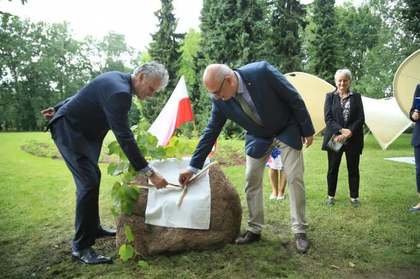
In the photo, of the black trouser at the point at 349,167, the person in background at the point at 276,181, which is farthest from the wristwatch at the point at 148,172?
the black trouser at the point at 349,167

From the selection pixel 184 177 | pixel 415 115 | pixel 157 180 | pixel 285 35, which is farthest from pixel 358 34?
pixel 157 180

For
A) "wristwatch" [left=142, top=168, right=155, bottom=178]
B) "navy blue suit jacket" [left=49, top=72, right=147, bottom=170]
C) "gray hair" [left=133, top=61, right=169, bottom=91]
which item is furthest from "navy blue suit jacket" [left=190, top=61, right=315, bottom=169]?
"navy blue suit jacket" [left=49, top=72, right=147, bottom=170]

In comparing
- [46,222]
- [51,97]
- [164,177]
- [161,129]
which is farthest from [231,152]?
[51,97]

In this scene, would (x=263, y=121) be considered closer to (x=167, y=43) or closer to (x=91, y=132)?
(x=91, y=132)

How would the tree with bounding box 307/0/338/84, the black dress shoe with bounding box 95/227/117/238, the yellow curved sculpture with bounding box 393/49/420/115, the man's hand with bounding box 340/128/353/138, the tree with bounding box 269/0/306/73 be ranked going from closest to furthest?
the black dress shoe with bounding box 95/227/117/238 → the man's hand with bounding box 340/128/353/138 → the yellow curved sculpture with bounding box 393/49/420/115 → the tree with bounding box 269/0/306/73 → the tree with bounding box 307/0/338/84

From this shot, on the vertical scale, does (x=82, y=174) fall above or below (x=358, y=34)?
below

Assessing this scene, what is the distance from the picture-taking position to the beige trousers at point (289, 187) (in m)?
3.56

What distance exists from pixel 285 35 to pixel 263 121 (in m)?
17.7

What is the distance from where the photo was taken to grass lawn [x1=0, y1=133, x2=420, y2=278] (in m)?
3.16

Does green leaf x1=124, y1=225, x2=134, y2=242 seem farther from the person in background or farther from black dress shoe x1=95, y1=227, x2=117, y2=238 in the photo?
the person in background

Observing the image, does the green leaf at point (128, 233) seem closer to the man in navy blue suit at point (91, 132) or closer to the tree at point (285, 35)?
the man in navy blue suit at point (91, 132)

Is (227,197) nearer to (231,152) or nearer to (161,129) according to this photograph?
(161,129)

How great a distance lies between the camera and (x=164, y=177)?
3545mm

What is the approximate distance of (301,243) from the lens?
141 inches
